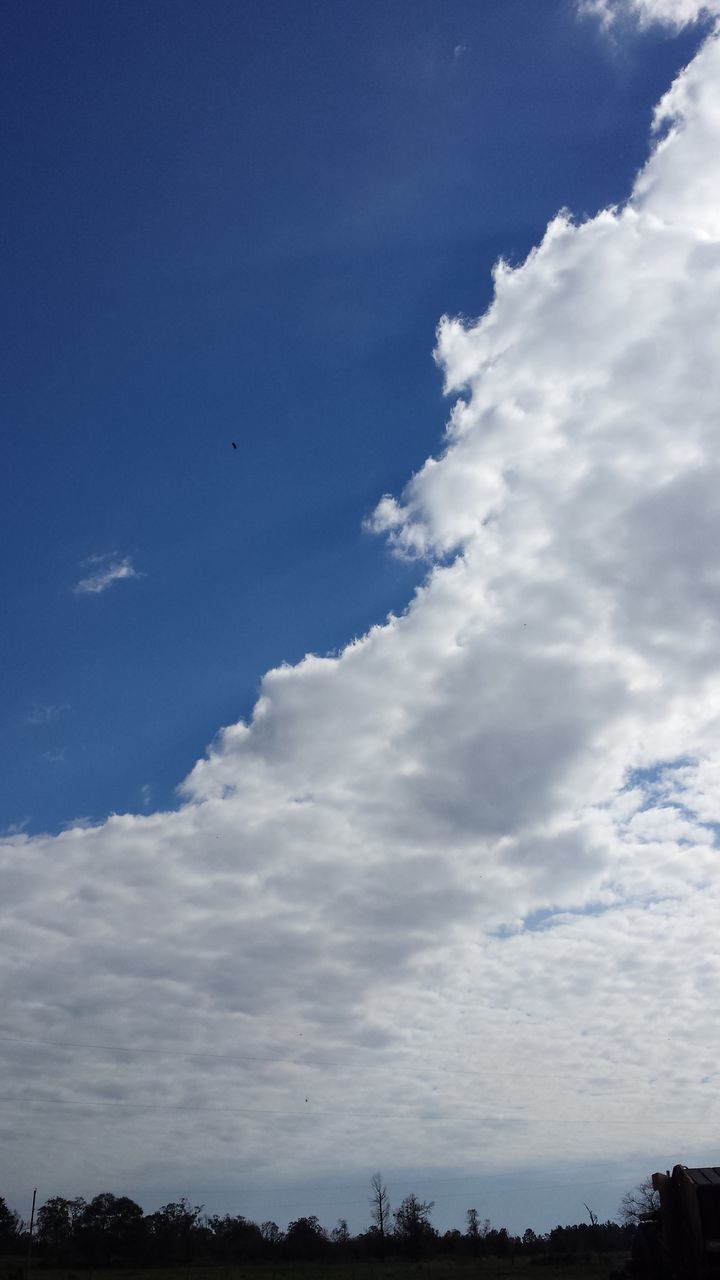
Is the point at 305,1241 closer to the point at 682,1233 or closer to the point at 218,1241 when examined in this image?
the point at 218,1241

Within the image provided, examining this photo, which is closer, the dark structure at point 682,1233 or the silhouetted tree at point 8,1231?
the dark structure at point 682,1233

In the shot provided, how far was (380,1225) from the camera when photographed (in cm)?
12494

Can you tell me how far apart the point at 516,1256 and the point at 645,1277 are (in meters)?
108

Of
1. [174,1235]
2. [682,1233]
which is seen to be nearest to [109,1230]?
[174,1235]

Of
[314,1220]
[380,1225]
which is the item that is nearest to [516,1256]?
[380,1225]

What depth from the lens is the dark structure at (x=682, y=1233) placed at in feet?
57.3

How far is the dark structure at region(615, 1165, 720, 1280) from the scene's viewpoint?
57.3 feet

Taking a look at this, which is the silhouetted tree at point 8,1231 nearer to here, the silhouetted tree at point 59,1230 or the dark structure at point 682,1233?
the silhouetted tree at point 59,1230

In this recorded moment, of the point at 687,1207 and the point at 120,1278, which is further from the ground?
the point at 687,1207

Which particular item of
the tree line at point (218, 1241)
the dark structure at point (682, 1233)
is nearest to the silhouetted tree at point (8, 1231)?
the tree line at point (218, 1241)

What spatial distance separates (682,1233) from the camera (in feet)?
59.7

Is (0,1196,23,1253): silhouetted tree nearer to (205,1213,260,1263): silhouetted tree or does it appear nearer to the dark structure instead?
(205,1213,260,1263): silhouetted tree

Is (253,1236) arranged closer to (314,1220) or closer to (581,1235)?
(314,1220)

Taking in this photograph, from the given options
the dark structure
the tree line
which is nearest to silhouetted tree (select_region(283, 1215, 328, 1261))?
the tree line
